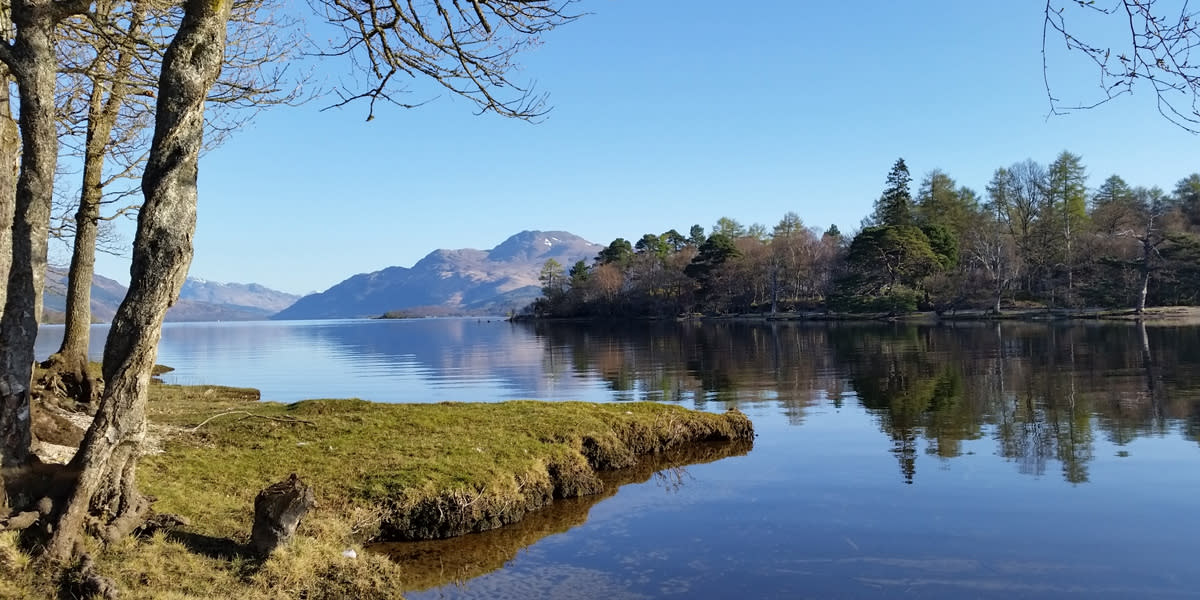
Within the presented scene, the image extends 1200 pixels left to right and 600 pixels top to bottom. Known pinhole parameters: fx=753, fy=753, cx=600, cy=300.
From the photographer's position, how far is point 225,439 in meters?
13.7

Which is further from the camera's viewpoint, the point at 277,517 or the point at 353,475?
the point at 353,475

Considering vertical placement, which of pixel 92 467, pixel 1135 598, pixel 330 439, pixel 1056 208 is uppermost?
pixel 1056 208

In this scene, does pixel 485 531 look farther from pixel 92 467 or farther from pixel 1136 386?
pixel 1136 386

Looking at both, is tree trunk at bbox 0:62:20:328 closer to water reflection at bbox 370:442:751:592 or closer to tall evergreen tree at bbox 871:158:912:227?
water reflection at bbox 370:442:751:592

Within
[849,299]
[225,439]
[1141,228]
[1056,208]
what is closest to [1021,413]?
[225,439]

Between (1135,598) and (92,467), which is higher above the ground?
(92,467)

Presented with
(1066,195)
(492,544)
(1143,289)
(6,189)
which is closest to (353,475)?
(492,544)

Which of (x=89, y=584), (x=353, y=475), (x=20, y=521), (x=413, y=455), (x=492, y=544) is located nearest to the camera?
(x=89, y=584)

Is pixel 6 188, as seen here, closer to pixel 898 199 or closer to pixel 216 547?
pixel 216 547

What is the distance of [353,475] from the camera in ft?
40.2

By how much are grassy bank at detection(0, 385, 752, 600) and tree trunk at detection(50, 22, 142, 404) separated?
6.43ft

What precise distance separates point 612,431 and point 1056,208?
10852cm

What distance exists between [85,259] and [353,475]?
10806 millimetres

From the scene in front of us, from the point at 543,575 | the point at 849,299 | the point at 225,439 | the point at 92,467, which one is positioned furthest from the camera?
the point at 849,299
